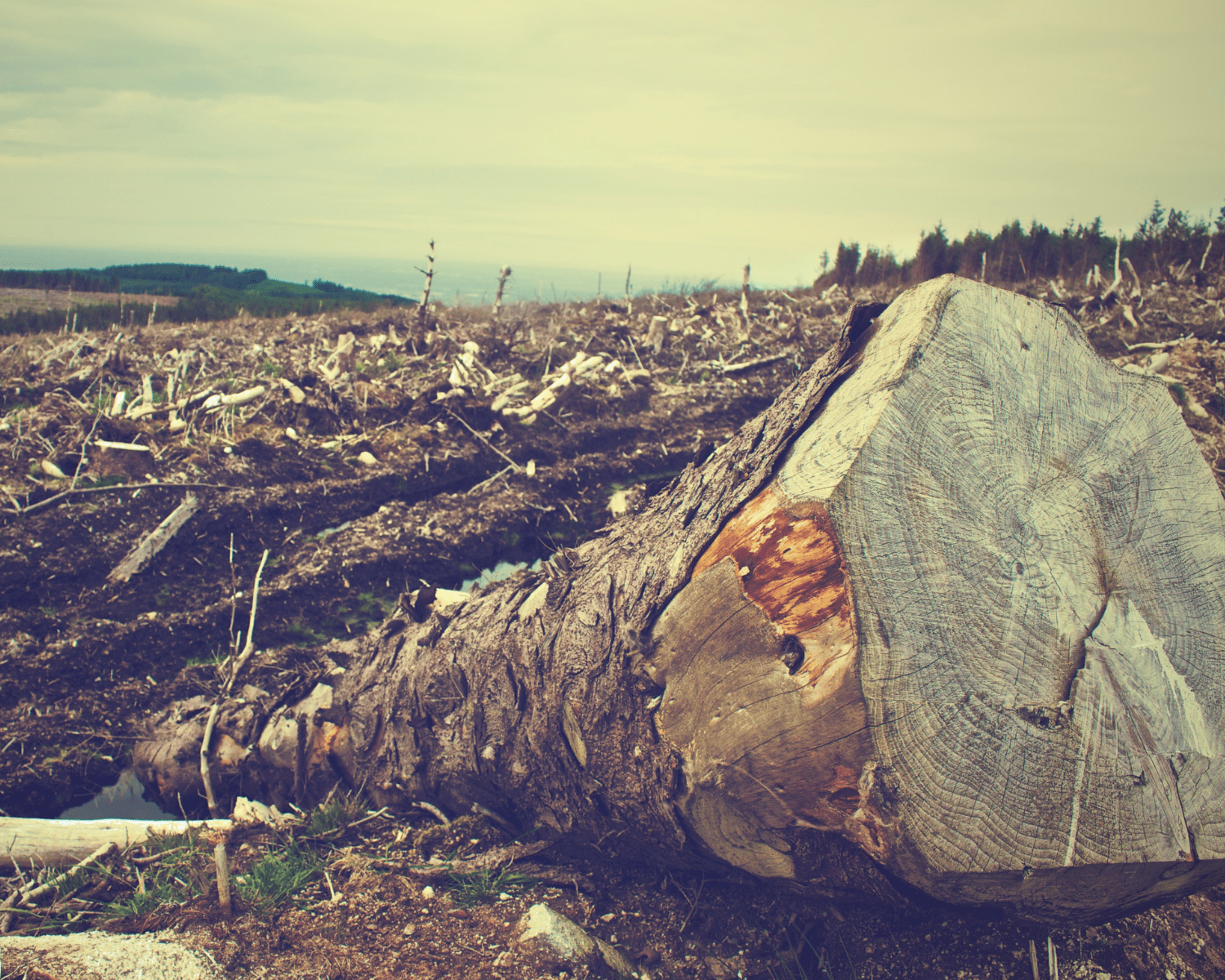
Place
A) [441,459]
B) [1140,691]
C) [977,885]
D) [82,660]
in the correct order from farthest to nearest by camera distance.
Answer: [441,459] < [82,660] < [1140,691] < [977,885]

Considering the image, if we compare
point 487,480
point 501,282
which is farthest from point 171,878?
point 501,282

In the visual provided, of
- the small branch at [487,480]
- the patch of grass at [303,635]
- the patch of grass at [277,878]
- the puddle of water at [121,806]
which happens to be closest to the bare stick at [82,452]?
the patch of grass at [303,635]

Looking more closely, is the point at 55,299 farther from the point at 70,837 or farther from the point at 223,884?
the point at 223,884

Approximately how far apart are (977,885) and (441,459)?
233 inches

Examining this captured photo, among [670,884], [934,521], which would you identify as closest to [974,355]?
[934,521]

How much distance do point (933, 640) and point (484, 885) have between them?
1.84 meters

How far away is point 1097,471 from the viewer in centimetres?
195

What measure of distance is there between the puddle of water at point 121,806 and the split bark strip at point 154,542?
1.72 metres

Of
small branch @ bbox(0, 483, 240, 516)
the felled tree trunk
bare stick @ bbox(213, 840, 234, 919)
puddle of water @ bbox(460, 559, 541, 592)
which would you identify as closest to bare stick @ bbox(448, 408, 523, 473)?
puddle of water @ bbox(460, 559, 541, 592)

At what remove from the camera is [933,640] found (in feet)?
5.12

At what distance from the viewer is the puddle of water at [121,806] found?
3562 millimetres

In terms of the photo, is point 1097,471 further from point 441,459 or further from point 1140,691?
point 441,459

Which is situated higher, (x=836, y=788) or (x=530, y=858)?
(x=836, y=788)

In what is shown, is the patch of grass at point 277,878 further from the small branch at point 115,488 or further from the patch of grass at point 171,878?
the small branch at point 115,488
